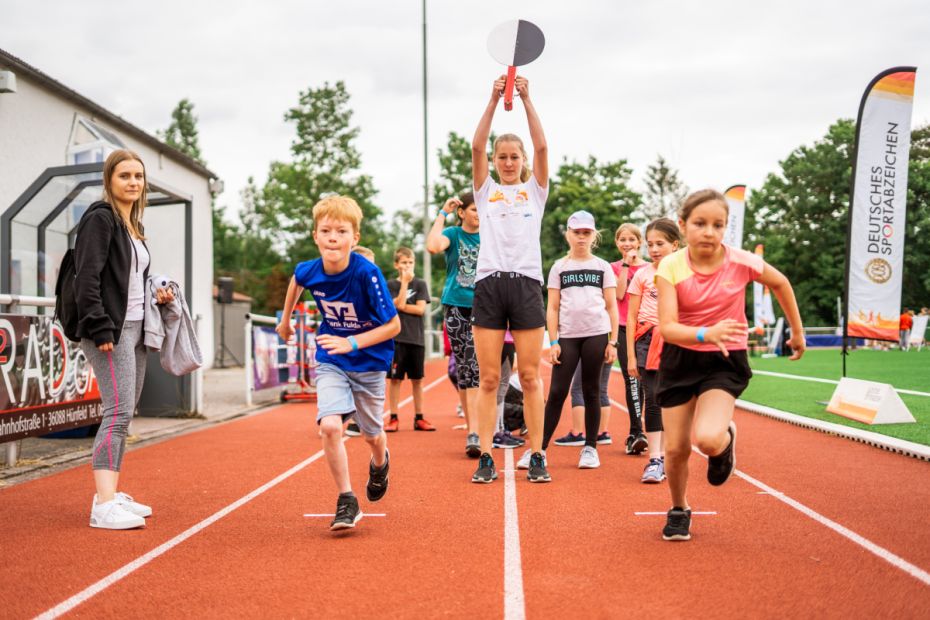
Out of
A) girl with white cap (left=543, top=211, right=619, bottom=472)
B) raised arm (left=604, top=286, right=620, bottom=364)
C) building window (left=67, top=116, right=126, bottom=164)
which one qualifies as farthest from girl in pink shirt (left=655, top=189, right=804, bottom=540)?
building window (left=67, top=116, right=126, bottom=164)

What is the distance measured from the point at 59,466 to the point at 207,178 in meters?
20.1

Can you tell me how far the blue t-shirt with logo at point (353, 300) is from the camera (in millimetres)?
4348

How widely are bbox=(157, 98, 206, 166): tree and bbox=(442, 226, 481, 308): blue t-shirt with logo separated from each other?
65817 millimetres

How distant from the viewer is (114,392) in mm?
4547

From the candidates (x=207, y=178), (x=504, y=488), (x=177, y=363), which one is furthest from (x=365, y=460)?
(x=207, y=178)

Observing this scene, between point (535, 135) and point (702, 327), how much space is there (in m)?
1.99

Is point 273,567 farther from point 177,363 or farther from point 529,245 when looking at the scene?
point 529,245

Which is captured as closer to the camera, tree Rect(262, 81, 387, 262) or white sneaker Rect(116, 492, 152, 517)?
white sneaker Rect(116, 492, 152, 517)

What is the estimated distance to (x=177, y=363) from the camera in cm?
498

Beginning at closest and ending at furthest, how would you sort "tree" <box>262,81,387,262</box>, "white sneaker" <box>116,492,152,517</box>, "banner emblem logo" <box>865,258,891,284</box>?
1. "white sneaker" <box>116,492,152,517</box>
2. "banner emblem logo" <box>865,258,891,284</box>
3. "tree" <box>262,81,387,262</box>

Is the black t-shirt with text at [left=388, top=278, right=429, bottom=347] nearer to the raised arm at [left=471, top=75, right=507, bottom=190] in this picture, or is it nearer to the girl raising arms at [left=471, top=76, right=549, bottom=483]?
the girl raising arms at [left=471, top=76, right=549, bottom=483]

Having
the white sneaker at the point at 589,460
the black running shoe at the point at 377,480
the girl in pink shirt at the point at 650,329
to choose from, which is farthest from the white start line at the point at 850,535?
the black running shoe at the point at 377,480

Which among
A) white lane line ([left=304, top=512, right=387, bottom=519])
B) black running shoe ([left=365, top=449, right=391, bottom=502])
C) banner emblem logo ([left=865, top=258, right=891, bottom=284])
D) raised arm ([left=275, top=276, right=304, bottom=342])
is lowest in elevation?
white lane line ([left=304, top=512, right=387, bottom=519])

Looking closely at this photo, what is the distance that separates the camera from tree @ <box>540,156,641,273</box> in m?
53.6
